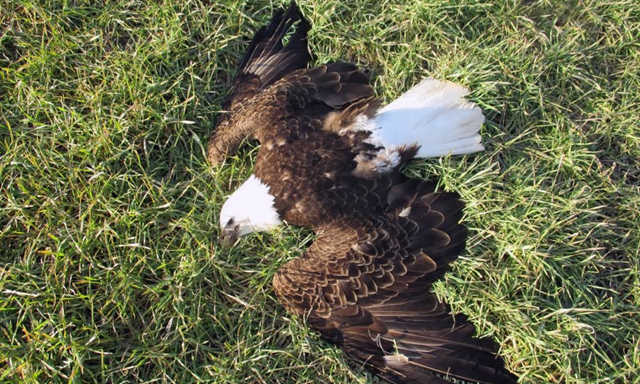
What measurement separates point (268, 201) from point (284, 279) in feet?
1.49

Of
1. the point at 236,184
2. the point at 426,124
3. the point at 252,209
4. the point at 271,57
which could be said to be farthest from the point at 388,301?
the point at 271,57

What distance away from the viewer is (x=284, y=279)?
277 cm

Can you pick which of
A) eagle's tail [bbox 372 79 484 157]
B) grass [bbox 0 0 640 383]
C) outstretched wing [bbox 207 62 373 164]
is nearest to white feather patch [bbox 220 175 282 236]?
grass [bbox 0 0 640 383]

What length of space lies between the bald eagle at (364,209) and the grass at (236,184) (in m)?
0.21

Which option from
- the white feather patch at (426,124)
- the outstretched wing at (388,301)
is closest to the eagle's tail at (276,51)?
the white feather patch at (426,124)

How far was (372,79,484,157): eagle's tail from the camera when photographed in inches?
116

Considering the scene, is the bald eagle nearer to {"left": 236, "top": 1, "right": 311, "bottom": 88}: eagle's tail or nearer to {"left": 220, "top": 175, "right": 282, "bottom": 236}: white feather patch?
{"left": 220, "top": 175, "right": 282, "bottom": 236}: white feather patch

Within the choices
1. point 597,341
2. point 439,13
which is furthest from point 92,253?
point 597,341

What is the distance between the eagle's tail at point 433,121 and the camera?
9.63 feet

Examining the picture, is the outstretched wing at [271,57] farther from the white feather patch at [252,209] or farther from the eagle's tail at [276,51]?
the white feather patch at [252,209]

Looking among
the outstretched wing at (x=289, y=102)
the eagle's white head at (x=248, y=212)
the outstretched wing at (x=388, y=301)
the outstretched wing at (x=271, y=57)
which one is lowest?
the outstretched wing at (x=388, y=301)

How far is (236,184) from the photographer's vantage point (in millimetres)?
3191

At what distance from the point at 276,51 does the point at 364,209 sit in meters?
1.29

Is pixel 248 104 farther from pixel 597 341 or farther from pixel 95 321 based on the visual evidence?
pixel 597 341
